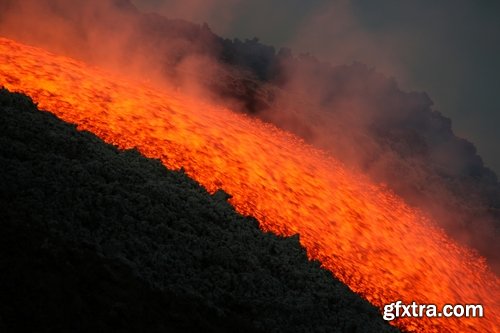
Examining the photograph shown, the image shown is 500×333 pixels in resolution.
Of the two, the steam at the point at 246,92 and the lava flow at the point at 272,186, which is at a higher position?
the steam at the point at 246,92

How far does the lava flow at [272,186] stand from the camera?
9961mm

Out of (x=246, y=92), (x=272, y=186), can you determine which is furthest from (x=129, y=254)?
(x=246, y=92)

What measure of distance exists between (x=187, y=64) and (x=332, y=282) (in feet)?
78.0

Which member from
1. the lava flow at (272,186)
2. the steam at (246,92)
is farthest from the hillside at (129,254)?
the steam at (246,92)

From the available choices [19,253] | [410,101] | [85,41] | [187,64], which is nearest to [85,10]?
[85,41]

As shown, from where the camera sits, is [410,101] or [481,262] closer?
[481,262]

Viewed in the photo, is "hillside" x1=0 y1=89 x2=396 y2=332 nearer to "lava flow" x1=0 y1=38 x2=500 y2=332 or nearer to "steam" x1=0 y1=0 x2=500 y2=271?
"lava flow" x1=0 y1=38 x2=500 y2=332

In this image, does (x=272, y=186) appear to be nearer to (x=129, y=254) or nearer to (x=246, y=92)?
(x=129, y=254)

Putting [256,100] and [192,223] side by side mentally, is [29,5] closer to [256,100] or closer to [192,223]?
[256,100]

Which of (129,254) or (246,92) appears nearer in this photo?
(129,254)

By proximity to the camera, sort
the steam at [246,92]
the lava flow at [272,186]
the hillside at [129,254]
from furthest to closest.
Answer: the steam at [246,92] → the lava flow at [272,186] → the hillside at [129,254]

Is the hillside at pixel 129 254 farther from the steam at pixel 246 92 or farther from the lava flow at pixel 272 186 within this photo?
the steam at pixel 246 92

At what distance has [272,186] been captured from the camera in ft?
38.8

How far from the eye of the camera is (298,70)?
4694 centimetres
